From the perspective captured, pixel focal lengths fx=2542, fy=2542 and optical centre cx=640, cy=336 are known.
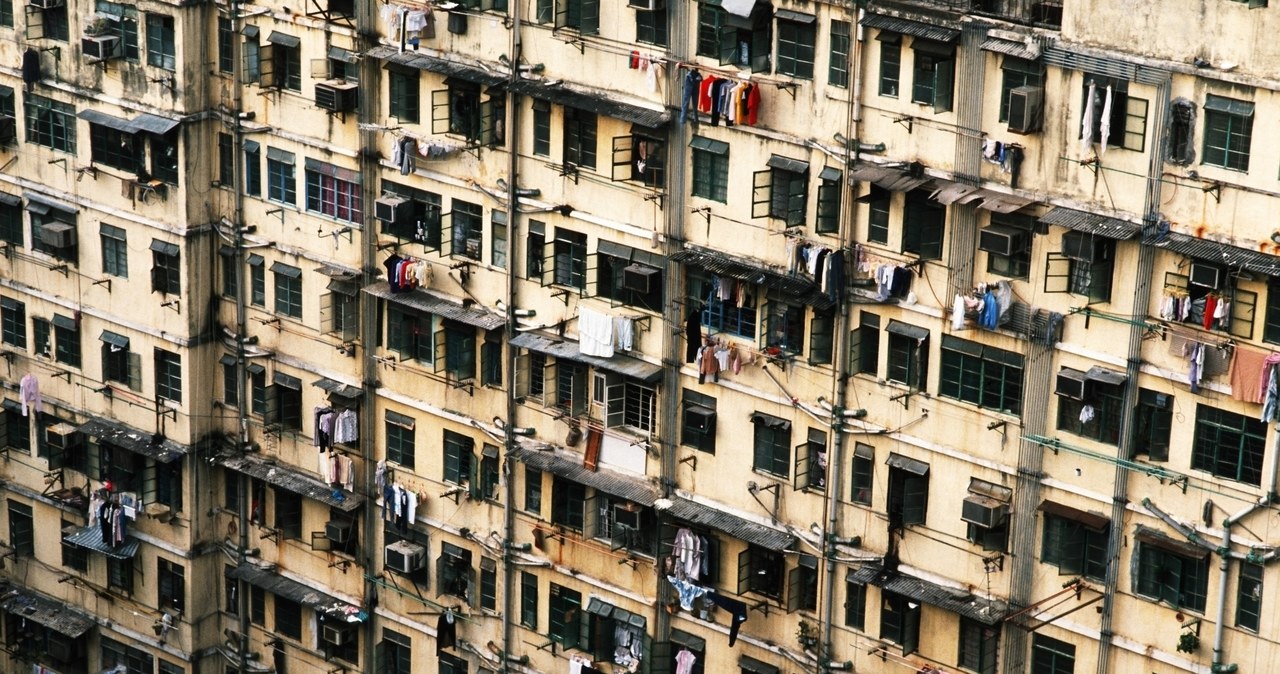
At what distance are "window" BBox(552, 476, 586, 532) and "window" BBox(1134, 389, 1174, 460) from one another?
13019 millimetres

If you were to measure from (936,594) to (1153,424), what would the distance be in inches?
228

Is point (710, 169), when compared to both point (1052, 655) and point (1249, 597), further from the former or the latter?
point (1249, 597)

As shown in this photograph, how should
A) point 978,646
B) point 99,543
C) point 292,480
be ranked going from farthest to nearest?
point 99,543
point 292,480
point 978,646

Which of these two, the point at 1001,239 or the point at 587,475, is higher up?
the point at 1001,239

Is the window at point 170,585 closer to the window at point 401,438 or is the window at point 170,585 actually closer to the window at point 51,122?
the window at point 401,438

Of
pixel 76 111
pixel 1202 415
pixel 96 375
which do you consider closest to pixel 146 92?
pixel 76 111

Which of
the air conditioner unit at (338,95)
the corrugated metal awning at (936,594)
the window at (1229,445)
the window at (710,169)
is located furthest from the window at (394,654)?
the window at (1229,445)

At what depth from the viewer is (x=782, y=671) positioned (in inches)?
2051

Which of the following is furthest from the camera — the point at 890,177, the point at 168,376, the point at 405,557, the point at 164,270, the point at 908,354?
the point at 168,376

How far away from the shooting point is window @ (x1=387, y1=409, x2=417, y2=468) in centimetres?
5638

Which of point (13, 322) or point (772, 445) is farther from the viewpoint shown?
point (13, 322)

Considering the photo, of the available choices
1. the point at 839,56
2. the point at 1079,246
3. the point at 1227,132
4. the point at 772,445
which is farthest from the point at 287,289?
the point at 1227,132

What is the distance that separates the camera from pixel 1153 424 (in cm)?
4581

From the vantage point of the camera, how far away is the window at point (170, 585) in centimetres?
6081
